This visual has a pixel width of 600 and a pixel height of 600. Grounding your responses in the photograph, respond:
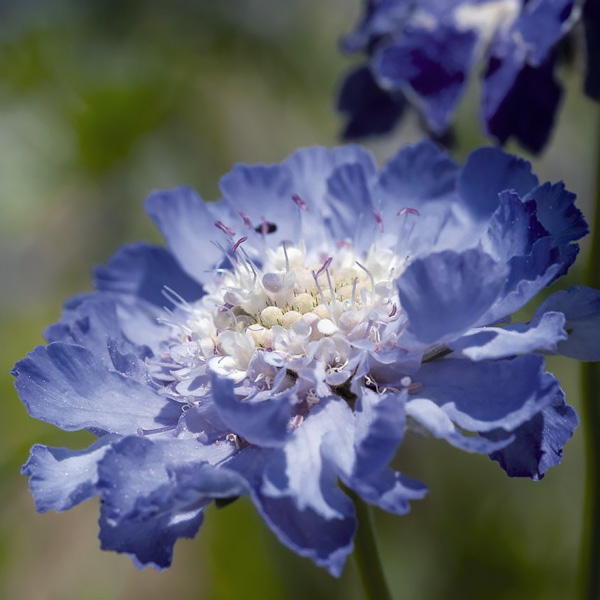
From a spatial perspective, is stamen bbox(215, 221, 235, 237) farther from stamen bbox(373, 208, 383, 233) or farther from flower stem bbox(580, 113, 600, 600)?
flower stem bbox(580, 113, 600, 600)

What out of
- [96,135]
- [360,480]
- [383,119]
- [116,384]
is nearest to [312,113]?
[96,135]

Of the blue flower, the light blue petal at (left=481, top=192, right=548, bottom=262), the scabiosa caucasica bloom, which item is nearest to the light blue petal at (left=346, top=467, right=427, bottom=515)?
the scabiosa caucasica bloom

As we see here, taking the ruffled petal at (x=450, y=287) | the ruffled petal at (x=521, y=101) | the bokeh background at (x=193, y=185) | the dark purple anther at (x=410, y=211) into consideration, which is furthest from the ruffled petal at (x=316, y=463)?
the bokeh background at (x=193, y=185)

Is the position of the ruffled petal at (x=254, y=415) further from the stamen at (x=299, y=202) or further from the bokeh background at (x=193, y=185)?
the bokeh background at (x=193, y=185)

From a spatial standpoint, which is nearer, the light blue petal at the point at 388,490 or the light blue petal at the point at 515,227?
the light blue petal at the point at 388,490

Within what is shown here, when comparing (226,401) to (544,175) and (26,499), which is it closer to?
(26,499)

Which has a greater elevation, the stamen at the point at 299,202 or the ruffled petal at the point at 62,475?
the stamen at the point at 299,202
